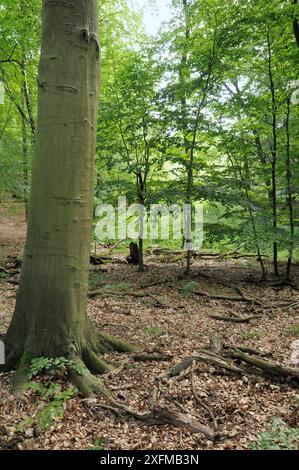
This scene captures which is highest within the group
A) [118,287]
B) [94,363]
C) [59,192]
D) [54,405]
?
[59,192]

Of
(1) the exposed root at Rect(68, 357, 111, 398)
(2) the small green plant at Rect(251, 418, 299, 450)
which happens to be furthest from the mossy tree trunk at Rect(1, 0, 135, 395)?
(2) the small green plant at Rect(251, 418, 299, 450)

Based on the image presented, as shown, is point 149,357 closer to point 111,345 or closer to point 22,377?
point 111,345

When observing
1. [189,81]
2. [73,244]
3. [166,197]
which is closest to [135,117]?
[189,81]

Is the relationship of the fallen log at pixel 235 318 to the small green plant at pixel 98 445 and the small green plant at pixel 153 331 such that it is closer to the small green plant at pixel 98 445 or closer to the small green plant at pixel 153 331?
the small green plant at pixel 153 331

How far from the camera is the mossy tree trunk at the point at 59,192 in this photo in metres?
3.23

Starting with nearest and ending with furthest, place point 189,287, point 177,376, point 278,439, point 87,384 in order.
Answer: point 278,439
point 87,384
point 177,376
point 189,287

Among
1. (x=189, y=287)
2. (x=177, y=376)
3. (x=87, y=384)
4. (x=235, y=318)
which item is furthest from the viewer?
(x=189, y=287)

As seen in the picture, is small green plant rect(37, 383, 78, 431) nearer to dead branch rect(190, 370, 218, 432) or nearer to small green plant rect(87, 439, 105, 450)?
small green plant rect(87, 439, 105, 450)

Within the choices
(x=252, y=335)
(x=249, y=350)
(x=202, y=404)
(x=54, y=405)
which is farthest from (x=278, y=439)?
(x=252, y=335)

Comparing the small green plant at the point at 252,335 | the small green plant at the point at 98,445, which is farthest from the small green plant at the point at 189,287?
the small green plant at the point at 98,445

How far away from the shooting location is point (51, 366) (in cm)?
318

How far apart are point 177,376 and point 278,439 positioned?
3.75 feet

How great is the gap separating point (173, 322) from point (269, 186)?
5.44 metres

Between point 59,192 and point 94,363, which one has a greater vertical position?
point 59,192
